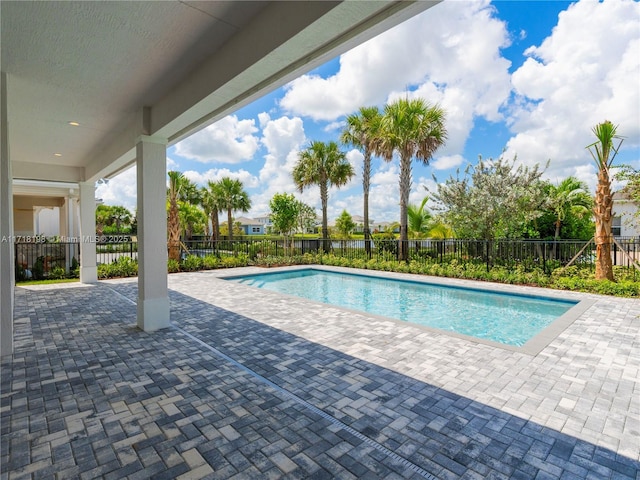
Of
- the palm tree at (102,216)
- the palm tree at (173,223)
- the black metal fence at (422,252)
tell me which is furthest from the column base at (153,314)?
the palm tree at (102,216)

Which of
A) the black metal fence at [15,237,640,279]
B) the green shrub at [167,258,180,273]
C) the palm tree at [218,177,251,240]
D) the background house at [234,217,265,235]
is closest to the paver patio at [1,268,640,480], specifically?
the black metal fence at [15,237,640,279]

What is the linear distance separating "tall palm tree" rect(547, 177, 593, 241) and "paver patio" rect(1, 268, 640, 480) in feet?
27.5

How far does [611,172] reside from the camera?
320 inches

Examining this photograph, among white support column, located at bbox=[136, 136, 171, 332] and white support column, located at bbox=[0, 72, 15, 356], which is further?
white support column, located at bbox=[136, 136, 171, 332]

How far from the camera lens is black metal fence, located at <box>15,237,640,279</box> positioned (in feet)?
31.3

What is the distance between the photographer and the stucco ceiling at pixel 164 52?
2547mm

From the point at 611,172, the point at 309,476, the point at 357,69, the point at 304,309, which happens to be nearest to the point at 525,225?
the point at 611,172

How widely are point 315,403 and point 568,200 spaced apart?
47.7 ft

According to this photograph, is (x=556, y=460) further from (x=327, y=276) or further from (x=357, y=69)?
(x=327, y=276)

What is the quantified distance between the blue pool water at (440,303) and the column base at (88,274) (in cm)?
421

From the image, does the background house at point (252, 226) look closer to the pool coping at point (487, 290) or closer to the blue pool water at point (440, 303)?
the pool coping at point (487, 290)

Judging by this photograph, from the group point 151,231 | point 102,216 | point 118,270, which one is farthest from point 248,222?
point 151,231

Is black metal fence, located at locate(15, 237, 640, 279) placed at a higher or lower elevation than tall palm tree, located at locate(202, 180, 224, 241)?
lower

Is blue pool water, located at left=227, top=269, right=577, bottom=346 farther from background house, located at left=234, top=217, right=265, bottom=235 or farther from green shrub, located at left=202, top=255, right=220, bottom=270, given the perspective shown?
background house, located at left=234, top=217, right=265, bottom=235
